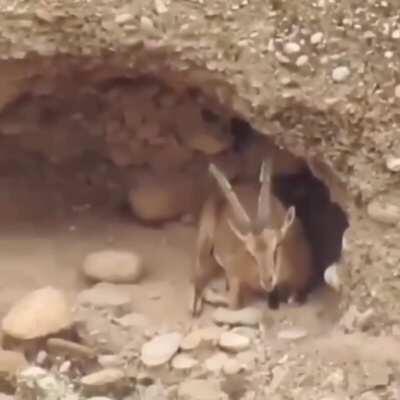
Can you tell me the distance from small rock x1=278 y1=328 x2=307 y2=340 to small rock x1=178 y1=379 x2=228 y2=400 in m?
0.14

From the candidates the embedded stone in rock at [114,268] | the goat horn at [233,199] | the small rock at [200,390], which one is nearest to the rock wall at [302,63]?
the goat horn at [233,199]

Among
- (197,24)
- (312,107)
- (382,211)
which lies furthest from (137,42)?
(382,211)

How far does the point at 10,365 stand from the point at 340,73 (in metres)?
0.64

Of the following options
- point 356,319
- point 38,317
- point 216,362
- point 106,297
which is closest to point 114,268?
point 106,297

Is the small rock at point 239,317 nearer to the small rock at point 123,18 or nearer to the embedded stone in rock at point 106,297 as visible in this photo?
the embedded stone in rock at point 106,297

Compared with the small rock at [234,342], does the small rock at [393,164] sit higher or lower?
higher

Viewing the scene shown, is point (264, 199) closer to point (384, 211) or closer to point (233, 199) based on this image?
point (233, 199)

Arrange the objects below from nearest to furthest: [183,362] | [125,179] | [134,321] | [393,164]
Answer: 1. [393,164]
2. [183,362]
3. [134,321]
4. [125,179]

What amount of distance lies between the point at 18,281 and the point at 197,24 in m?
0.56

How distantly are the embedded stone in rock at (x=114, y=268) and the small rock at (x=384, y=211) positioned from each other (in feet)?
1.48

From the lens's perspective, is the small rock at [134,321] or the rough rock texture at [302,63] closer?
the rough rock texture at [302,63]

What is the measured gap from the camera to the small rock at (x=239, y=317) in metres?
2.51

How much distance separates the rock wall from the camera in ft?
7.61

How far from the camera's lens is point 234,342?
2.44 m
